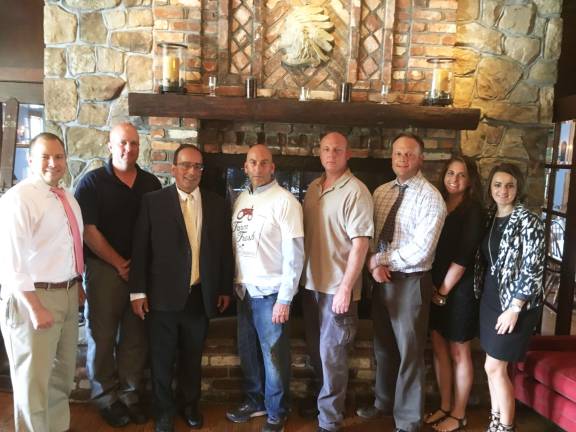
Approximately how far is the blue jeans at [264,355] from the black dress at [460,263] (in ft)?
2.94

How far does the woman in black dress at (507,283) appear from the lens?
2.28 meters

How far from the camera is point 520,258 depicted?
2.29 meters

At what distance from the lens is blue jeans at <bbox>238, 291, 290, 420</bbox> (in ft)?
8.16

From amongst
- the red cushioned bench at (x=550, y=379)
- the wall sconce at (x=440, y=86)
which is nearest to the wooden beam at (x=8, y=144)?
the wall sconce at (x=440, y=86)

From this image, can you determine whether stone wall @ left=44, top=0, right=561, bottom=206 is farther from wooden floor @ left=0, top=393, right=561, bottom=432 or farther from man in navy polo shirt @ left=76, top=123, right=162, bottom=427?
wooden floor @ left=0, top=393, right=561, bottom=432

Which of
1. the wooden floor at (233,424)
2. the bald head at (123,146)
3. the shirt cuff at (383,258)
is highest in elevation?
the bald head at (123,146)

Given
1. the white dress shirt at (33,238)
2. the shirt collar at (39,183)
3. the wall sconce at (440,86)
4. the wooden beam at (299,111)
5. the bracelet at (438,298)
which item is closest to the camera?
the white dress shirt at (33,238)

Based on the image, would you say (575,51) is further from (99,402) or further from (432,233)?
(99,402)

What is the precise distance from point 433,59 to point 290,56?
2.97 feet

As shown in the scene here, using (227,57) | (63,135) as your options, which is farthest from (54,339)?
(227,57)

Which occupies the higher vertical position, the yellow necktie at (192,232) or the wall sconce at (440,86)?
the wall sconce at (440,86)

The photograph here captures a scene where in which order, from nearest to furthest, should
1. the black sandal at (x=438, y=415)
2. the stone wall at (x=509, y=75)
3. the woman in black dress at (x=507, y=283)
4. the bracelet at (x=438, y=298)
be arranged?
A: the woman in black dress at (x=507, y=283) < the bracelet at (x=438, y=298) < the black sandal at (x=438, y=415) < the stone wall at (x=509, y=75)

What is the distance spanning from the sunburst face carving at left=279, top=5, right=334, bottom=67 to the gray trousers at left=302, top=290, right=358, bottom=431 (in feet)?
4.92

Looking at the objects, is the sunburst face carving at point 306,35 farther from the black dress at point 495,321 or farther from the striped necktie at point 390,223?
the black dress at point 495,321
